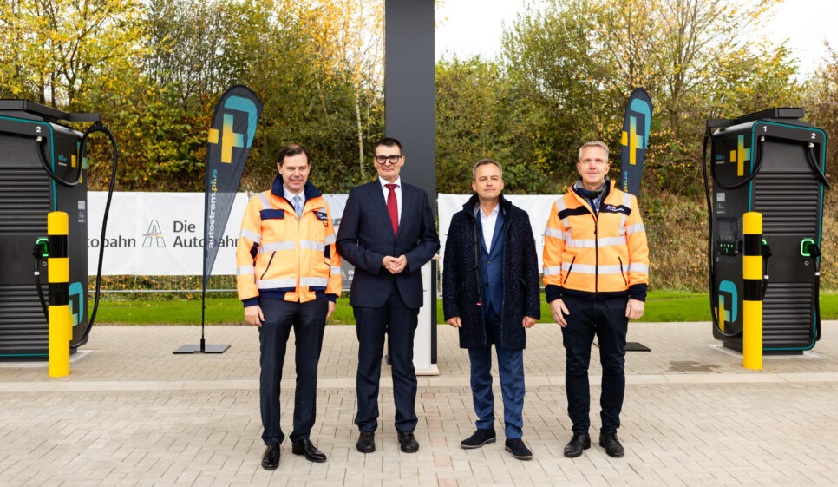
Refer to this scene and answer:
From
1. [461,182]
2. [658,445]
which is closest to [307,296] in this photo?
Result: [658,445]

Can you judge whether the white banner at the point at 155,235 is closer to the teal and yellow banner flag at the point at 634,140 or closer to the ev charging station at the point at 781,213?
the teal and yellow banner flag at the point at 634,140

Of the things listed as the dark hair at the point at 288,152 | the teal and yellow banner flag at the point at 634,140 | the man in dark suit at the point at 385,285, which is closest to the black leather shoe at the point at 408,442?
the man in dark suit at the point at 385,285

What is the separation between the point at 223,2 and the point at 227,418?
22.4 m

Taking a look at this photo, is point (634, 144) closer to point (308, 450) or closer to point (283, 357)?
point (283, 357)

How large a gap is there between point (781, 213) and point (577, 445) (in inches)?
182

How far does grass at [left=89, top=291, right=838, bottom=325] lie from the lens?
1195cm

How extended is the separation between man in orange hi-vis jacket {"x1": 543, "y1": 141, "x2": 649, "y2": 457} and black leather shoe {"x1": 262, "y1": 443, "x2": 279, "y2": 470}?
1.84m

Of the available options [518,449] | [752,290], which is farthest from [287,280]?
[752,290]

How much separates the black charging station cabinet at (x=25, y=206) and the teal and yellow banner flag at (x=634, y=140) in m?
6.12

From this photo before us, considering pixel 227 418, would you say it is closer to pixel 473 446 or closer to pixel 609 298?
pixel 473 446

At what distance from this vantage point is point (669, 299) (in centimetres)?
1485

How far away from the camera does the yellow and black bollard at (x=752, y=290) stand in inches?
316

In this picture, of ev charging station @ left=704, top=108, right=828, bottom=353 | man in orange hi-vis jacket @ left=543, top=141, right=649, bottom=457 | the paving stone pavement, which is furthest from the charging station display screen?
man in orange hi-vis jacket @ left=543, top=141, right=649, bottom=457

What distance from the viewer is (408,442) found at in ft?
17.3
